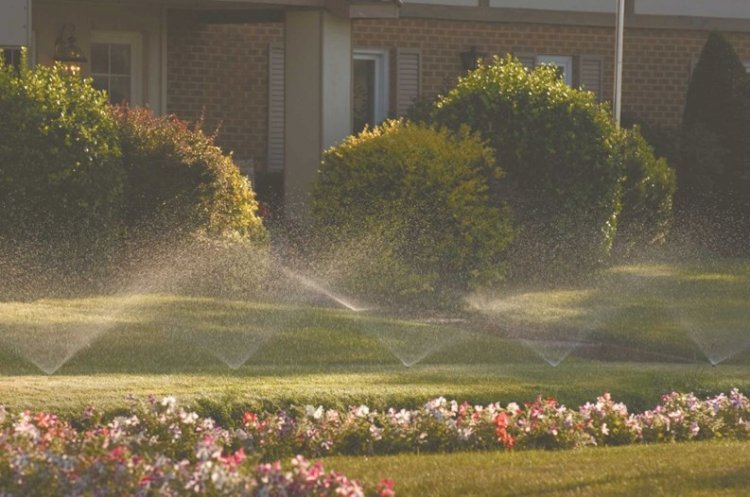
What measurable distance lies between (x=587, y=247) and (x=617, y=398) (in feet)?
23.7

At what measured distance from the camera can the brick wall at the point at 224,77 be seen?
20547 mm

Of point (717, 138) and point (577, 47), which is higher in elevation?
point (577, 47)

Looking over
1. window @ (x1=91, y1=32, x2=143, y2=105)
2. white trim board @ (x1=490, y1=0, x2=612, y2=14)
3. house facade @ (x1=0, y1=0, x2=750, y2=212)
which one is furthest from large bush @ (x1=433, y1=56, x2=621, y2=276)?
white trim board @ (x1=490, y1=0, x2=612, y2=14)

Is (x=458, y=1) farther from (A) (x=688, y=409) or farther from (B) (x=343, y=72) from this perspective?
(A) (x=688, y=409)

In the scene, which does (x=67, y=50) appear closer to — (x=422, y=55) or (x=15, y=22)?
(x=15, y=22)

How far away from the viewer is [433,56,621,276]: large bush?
16.4 metres

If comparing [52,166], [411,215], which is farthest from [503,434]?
[411,215]

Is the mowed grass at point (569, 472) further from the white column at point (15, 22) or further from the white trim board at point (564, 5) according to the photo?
the white trim board at point (564, 5)

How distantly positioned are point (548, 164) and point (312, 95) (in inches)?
101

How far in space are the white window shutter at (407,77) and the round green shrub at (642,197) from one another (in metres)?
4.14

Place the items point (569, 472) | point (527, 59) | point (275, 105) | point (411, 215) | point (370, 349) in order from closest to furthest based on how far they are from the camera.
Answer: point (569, 472) → point (370, 349) → point (411, 215) → point (275, 105) → point (527, 59)

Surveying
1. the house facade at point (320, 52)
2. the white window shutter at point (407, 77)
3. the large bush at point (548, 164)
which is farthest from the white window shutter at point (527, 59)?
the large bush at point (548, 164)

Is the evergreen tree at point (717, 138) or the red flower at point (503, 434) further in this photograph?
the evergreen tree at point (717, 138)

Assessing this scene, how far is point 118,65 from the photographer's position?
20.2m
